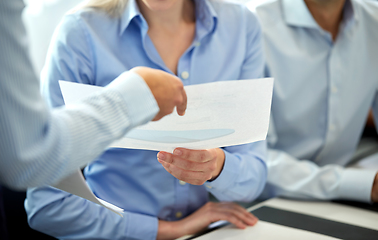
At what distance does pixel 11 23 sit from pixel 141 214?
0.56 m

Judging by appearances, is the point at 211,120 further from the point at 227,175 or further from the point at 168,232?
the point at 168,232

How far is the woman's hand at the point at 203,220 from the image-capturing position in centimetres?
74

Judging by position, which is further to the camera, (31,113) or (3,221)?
(3,221)

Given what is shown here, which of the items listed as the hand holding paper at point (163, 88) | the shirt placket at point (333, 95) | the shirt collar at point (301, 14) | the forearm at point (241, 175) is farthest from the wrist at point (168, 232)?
the shirt collar at point (301, 14)

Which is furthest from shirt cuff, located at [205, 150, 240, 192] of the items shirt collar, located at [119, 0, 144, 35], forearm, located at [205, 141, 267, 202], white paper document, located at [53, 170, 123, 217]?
shirt collar, located at [119, 0, 144, 35]

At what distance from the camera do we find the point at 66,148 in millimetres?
336

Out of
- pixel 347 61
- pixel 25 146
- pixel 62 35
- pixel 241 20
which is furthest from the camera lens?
pixel 347 61

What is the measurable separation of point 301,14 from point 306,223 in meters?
0.67

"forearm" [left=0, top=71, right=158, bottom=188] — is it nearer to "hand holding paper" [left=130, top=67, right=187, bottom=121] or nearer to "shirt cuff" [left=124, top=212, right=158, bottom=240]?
"hand holding paper" [left=130, top=67, right=187, bottom=121]

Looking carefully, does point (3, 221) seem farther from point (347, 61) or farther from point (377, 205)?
point (347, 61)

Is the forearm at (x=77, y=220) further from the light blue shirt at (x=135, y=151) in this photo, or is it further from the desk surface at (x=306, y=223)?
the desk surface at (x=306, y=223)

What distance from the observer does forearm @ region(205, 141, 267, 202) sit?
2.39ft

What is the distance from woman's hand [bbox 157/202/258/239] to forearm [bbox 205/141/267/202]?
4 centimetres

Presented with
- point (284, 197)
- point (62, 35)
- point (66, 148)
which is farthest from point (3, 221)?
point (284, 197)
